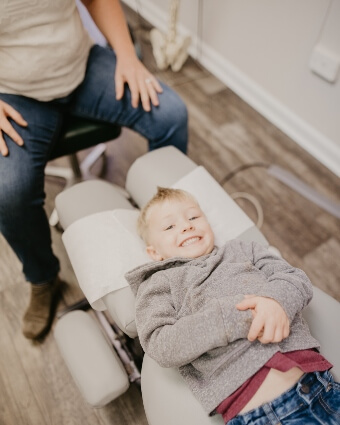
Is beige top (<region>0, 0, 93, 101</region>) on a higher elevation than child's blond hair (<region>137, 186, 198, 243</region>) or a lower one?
higher

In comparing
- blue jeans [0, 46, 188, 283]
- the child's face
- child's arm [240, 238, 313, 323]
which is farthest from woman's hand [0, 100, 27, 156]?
child's arm [240, 238, 313, 323]

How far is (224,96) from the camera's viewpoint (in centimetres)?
209

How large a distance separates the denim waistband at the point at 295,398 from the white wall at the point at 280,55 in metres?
1.25

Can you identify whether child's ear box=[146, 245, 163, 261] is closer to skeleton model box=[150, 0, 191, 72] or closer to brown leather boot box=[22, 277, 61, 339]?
brown leather boot box=[22, 277, 61, 339]

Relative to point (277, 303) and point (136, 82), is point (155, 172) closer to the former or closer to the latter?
point (136, 82)

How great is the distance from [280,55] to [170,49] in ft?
2.18

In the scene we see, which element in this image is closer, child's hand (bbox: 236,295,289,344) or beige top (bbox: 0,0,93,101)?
child's hand (bbox: 236,295,289,344)

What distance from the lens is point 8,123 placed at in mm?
970

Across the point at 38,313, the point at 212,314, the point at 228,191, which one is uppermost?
the point at 212,314

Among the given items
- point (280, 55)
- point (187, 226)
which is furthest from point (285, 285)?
point (280, 55)

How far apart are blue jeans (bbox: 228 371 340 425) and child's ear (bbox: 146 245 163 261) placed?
0.40 metres

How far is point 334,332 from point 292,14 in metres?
1.40

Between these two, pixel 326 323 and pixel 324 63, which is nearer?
pixel 326 323

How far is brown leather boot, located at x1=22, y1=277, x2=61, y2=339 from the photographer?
1222 mm
